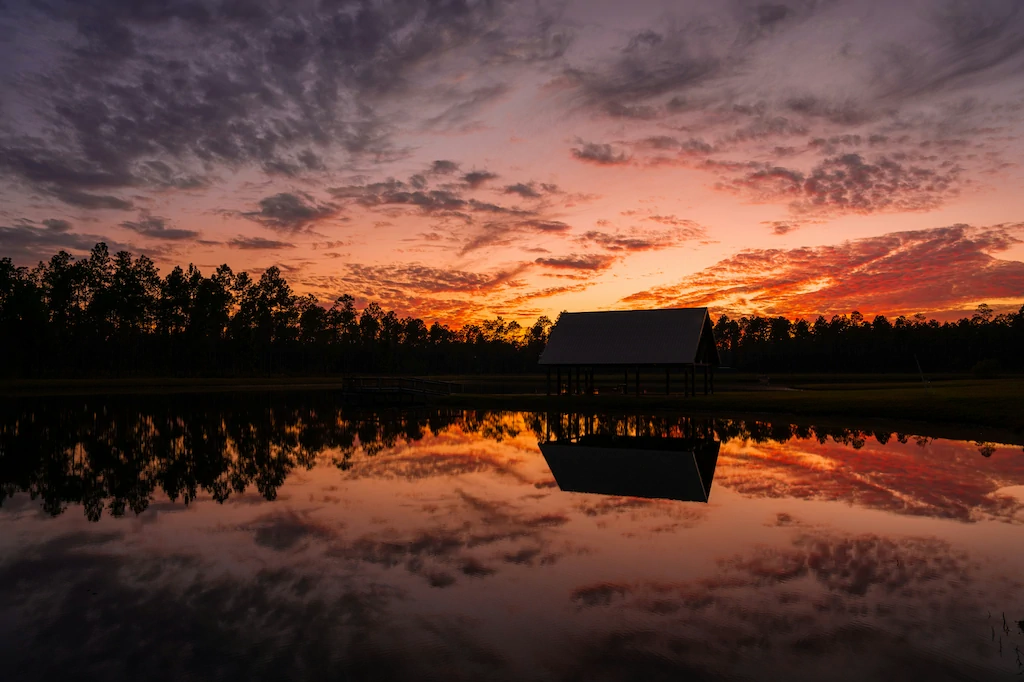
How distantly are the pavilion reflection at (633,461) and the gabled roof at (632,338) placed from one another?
1311 cm

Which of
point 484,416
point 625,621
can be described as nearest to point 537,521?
point 625,621

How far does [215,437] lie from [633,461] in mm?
17197

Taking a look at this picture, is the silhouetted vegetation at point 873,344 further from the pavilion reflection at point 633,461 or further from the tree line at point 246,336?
the pavilion reflection at point 633,461

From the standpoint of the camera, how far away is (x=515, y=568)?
972cm

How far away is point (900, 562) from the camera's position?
32.4 feet

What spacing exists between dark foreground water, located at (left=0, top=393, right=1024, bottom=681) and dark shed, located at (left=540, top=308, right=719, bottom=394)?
22.2 meters

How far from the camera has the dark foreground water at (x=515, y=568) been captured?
6.82 m

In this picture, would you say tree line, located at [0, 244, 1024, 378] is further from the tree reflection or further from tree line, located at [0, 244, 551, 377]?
the tree reflection

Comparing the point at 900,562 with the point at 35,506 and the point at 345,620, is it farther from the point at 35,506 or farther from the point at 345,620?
the point at 35,506

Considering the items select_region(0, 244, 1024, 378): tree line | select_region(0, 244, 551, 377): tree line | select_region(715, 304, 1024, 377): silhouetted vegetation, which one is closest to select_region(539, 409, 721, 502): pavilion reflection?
select_region(0, 244, 1024, 378): tree line

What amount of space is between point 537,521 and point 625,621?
195 inches

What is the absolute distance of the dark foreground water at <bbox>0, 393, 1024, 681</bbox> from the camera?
6.82m

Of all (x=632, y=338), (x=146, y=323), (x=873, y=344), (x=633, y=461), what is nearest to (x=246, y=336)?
(x=146, y=323)

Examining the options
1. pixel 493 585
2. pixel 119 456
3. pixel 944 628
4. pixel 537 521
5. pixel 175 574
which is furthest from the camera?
pixel 119 456
